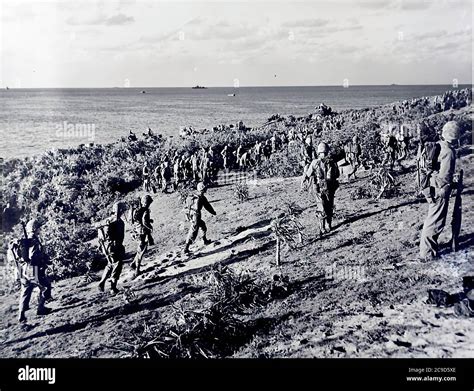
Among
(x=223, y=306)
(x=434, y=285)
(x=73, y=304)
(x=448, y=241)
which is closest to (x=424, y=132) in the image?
(x=448, y=241)

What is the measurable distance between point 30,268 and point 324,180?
21.4ft

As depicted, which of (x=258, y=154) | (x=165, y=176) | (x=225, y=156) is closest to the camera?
(x=165, y=176)

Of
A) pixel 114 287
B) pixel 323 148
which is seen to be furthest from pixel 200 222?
pixel 323 148

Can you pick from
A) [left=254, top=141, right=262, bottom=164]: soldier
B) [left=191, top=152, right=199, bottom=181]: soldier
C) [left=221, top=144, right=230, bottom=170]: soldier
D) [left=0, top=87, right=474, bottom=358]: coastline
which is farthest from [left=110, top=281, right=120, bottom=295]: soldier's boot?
[left=254, top=141, right=262, bottom=164]: soldier

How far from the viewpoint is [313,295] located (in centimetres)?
740

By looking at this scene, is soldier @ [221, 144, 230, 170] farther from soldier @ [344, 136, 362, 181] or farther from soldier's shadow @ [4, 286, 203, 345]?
soldier's shadow @ [4, 286, 203, 345]

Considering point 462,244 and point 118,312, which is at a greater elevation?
point 462,244

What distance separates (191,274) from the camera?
353 inches

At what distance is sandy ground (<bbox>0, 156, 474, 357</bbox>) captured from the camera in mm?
6164

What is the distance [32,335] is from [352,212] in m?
8.01

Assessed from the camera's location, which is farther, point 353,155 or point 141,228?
point 353,155

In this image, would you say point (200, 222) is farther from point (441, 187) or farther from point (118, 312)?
point (441, 187)
